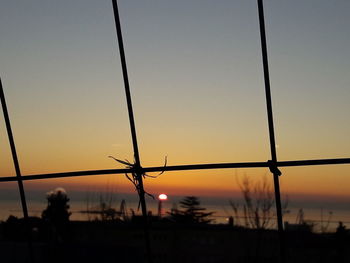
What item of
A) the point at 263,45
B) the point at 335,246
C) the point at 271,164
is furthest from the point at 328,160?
the point at 335,246

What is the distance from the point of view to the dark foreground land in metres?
11.6

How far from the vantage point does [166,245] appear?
13.2 metres

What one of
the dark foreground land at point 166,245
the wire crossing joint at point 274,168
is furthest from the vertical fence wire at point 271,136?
the dark foreground land at point 166,245

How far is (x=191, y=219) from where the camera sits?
18562 millimetres

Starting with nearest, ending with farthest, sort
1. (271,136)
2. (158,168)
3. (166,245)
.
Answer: (271,136) → (158,168) → (166,245)

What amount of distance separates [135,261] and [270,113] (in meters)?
12.8

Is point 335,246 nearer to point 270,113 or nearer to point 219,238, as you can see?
point 219,238

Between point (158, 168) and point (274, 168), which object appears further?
point (158, 168)

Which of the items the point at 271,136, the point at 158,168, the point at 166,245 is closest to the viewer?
the point at 271,136

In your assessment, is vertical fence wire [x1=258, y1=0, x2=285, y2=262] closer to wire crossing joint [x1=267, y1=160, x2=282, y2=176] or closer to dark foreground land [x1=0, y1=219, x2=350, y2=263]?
wire crossing joint [x1=267, y1=160, x2=282, y2=176]

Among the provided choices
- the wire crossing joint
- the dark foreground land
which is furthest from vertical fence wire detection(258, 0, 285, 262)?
the dark foreground land

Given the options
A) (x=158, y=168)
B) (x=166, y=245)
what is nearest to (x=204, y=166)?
(x=158, y=168)

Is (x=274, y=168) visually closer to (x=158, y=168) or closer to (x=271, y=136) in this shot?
(x=271, y=136)

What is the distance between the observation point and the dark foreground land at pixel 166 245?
38.1ft
